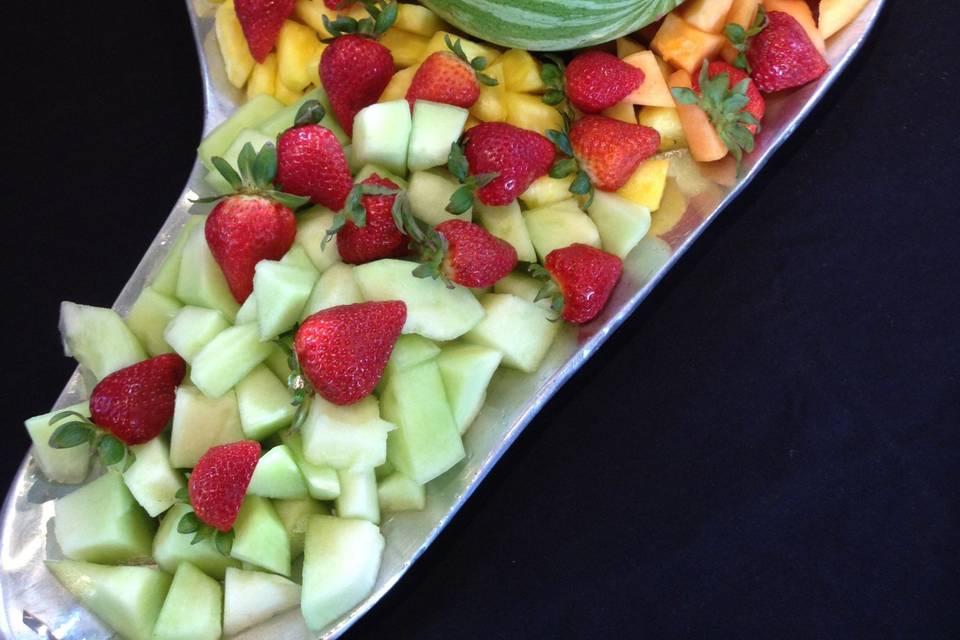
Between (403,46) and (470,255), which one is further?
(403,46)

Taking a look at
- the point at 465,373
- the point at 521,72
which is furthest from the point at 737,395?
the point at 521,72

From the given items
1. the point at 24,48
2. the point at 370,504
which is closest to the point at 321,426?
the point at 370,504

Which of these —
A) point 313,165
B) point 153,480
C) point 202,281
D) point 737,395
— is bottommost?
point 737,395

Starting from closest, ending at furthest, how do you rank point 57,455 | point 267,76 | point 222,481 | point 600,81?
point 222,481
point 57,455
point 600,81
point 267,76

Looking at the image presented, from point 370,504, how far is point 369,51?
0.55 meters

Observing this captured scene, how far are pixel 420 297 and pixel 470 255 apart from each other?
0.07 metres

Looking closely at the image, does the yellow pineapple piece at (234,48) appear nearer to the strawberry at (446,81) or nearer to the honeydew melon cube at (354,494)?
the strawberry at (446,81)

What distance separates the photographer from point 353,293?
3.17 feet

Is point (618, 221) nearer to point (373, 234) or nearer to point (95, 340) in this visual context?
point (373, 234)

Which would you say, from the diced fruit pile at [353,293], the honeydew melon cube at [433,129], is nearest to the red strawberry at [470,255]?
the diced fruit pile at [353,293]

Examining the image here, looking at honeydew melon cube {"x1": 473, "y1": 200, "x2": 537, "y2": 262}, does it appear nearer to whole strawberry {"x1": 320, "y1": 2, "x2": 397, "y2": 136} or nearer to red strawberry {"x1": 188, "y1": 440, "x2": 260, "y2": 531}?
whole strawberry {"x1": 320, "y1": 2, "x2": 397, "y2": 136}

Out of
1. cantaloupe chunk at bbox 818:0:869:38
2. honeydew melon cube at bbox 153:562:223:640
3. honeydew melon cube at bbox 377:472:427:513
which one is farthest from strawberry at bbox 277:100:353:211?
cantaloupe chunk at bbox 818:0:869:38

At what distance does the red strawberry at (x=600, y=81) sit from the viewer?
1.09 m

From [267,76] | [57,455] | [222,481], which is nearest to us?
[222,481]
